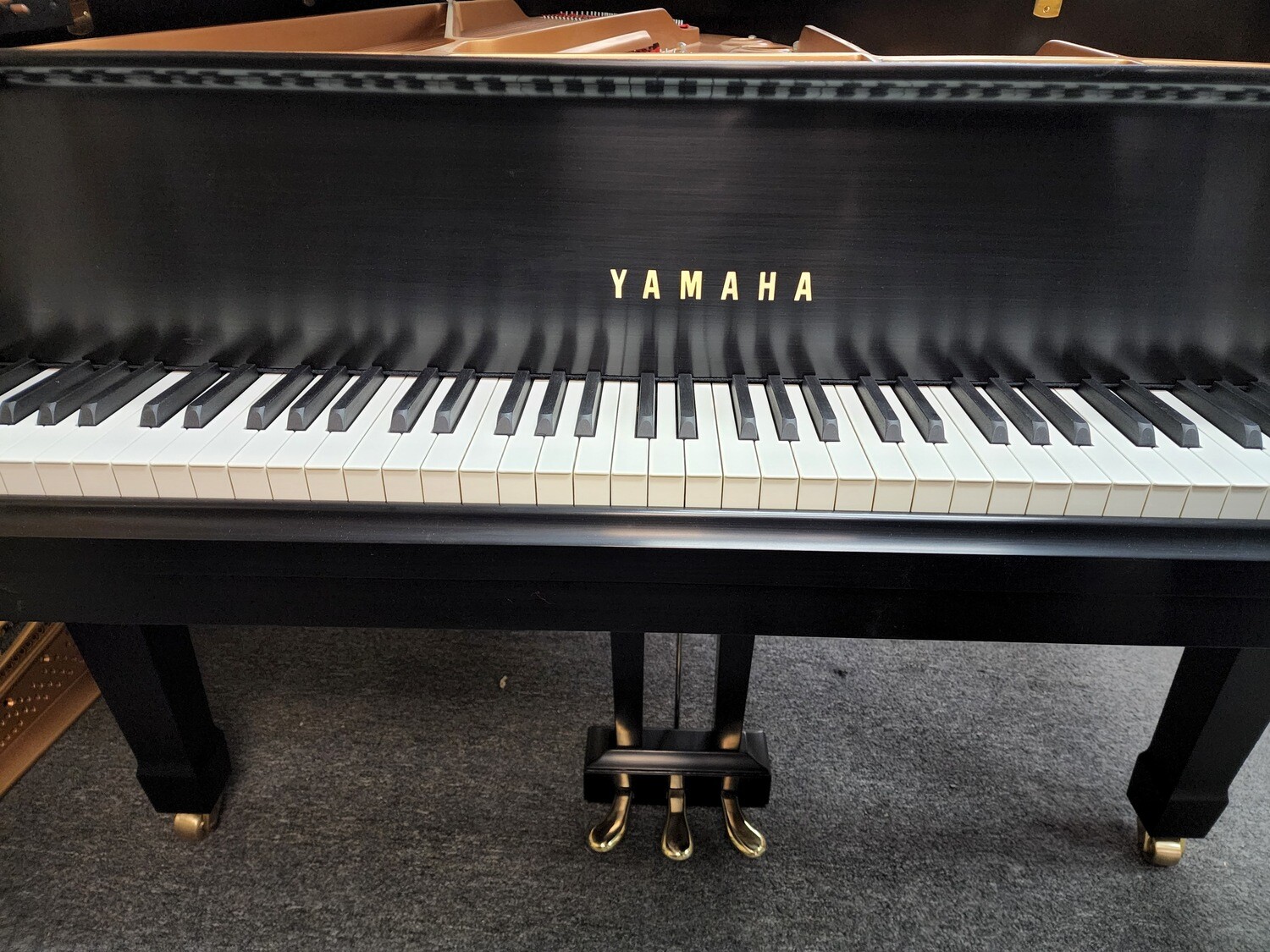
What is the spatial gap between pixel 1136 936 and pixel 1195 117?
1.26 meters

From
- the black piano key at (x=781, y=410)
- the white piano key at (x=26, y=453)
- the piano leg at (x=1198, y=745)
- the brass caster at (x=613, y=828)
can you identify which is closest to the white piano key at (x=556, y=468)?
the black piano key at (x=781, y=410)

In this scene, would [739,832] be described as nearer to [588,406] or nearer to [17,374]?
[588,406]

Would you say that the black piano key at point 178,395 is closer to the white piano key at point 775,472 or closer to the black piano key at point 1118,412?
the white piano key at point 775,472

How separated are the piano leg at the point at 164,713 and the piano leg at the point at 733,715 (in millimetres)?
894

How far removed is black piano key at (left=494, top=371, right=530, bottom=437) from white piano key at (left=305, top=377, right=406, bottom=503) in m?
0.14

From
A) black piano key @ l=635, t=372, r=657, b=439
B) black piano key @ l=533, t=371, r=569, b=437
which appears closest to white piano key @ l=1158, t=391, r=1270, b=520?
black piano key @ l=635, t=372, r=657, b=439

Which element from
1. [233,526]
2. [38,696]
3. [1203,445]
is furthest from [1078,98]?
[38,696]

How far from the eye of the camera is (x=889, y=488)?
2.84 feet

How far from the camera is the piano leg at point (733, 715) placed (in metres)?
1.25

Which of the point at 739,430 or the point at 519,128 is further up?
the point at 519,128

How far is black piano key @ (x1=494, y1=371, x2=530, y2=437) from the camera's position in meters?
0.94

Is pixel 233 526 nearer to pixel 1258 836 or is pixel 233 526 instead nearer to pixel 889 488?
pixel 889 488

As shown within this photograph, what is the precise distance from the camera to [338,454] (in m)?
0.90

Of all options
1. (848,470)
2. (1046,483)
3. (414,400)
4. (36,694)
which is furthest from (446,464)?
(36,694)
